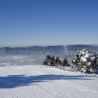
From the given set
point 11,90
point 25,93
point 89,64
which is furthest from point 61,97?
point 89,64

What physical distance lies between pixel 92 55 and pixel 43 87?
107ft

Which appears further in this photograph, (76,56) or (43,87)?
(76,56)

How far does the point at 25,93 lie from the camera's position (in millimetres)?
51000

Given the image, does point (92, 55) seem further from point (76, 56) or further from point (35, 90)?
point (35, 90)

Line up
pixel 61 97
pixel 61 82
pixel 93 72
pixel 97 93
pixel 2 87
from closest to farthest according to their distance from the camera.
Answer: pixel 61 97 < pixel 97 93 < pixel 2 87 < pixel 61 82 < pixel 93 72

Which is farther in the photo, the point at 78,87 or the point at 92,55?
the point at 92,55

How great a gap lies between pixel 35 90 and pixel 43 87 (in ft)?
11.7

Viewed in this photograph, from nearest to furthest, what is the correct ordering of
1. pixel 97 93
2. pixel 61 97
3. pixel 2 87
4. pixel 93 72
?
pixel 61 97 < pixel 97 93 < pixel 2 87 < pixel 93 72

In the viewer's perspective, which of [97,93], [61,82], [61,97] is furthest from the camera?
[61,82]

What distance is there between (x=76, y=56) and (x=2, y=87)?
37.4m

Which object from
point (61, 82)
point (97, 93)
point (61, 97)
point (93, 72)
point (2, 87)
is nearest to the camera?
point (61, 97)

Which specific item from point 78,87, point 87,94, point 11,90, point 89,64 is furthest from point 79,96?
point 89,64

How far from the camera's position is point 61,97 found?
48188mm

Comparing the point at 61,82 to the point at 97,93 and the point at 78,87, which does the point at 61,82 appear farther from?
the point at 97,93
